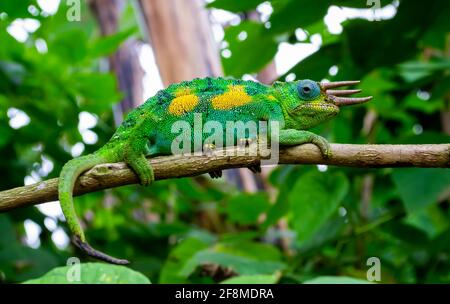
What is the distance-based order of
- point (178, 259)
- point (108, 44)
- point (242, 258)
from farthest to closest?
point (108, 44)
point (178, 259)
point (242, 258)

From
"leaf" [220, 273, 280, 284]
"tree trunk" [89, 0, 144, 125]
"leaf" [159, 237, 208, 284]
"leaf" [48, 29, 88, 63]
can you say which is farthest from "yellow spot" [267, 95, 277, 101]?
"tree trunk" [89, 0, 144, 125]

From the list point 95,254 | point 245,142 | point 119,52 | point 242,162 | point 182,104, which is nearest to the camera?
point 95,254

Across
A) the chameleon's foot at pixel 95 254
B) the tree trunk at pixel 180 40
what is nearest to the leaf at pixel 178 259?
the chameleon's foot at pixel 95 254

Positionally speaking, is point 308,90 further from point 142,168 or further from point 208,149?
point 142,168

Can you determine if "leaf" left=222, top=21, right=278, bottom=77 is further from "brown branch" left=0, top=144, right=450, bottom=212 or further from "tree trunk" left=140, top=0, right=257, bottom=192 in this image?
"brown branch" left=0, top=144, right=450, bottom=212

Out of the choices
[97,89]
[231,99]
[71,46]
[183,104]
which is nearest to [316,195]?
[231,99]

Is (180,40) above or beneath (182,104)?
above
